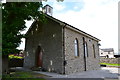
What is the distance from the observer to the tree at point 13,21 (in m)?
10.8

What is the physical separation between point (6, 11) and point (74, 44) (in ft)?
28.1

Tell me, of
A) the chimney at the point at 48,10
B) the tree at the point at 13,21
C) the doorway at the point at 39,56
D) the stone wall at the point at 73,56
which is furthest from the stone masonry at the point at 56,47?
the tree at the point at 13,21

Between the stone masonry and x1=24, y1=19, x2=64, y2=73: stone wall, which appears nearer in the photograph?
the stone masonry

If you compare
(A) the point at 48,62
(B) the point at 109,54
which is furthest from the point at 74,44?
Result: (B) the point at 109,54

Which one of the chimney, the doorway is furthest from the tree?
the chimney

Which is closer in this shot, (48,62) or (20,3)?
(20,3)

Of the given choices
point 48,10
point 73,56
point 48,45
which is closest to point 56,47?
point 48,45

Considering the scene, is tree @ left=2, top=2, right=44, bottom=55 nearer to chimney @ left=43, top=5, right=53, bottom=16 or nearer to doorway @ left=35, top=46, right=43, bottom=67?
doorway @ left=35, top=46, right=43, bottom=67

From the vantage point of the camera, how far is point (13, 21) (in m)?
11.6

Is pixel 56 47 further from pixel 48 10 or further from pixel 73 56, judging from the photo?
pixel 48 10

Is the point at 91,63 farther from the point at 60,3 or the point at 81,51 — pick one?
the point at 60,3

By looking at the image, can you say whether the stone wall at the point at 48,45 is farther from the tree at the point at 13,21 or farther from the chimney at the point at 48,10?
the tree at the point at 13,21

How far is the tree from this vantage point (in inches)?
424

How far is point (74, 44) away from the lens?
15.5m
